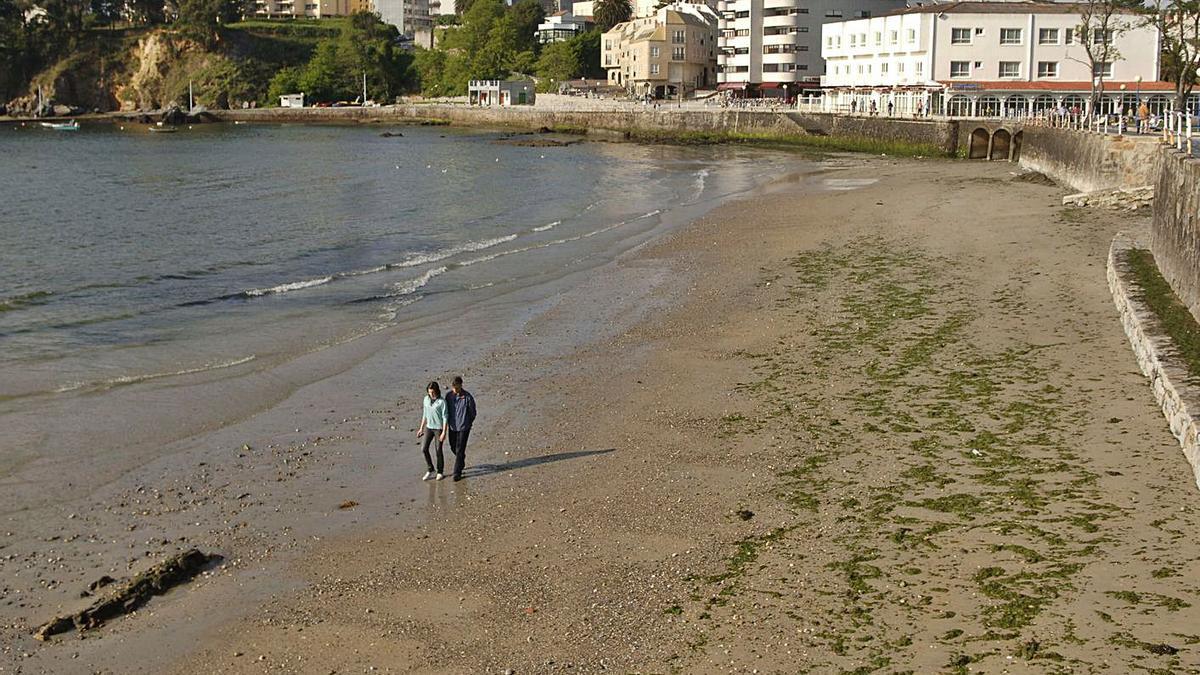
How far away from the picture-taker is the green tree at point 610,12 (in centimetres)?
16162

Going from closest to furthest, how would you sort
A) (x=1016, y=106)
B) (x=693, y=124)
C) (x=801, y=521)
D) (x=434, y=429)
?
(x=801, y=521), (x=434, y=429), (x=1016, y=106), (x=693, y=124)

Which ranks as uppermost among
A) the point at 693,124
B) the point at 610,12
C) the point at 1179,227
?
the point at 610,12

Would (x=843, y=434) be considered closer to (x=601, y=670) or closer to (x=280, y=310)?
(x=601, y=670)

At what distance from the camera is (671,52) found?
428 feet

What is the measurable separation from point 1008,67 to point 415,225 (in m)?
49.1

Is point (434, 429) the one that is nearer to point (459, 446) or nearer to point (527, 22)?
point (459, 446)

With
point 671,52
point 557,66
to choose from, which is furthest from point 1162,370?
point 557,66

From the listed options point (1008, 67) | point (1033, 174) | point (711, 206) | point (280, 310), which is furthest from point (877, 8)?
point (280, 310)

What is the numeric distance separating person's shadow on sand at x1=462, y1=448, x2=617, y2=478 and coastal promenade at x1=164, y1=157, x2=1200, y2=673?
0.21 ft

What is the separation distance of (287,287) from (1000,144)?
46484 mm

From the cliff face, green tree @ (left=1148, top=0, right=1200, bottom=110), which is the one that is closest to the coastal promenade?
green tree @ (left=1148, top=0, right=1200, bottom=110)

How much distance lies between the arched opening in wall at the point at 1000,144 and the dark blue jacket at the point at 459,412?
178 ft

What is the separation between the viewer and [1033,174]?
4981 centimetres

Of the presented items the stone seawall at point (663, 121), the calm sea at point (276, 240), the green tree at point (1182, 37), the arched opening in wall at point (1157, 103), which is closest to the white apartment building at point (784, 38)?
the stone seawall at point (663, 121)
